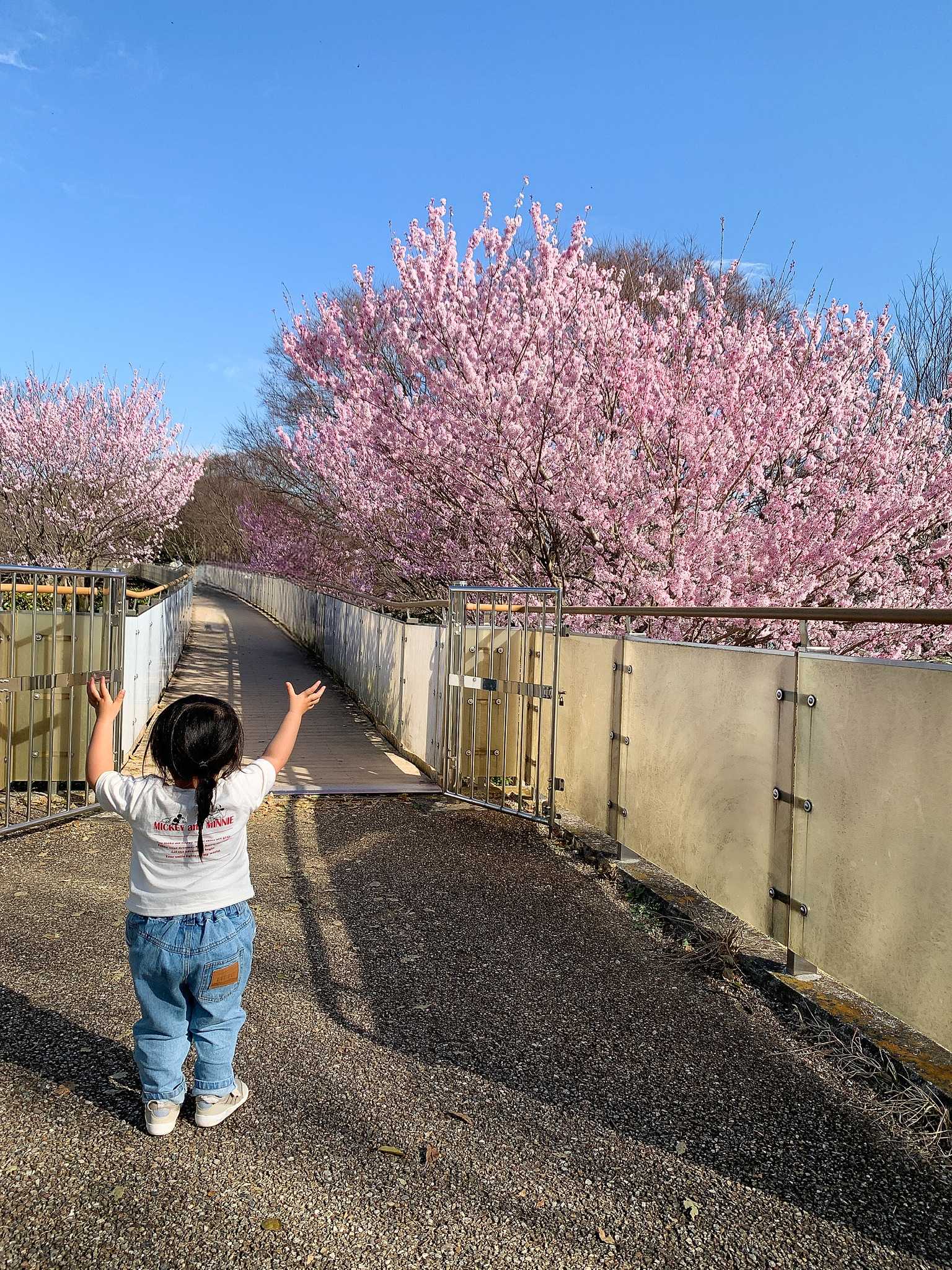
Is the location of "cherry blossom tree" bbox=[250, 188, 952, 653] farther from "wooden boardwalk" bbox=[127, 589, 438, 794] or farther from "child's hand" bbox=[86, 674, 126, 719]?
"child's hand" bbox=[86, 674, 126, 719]

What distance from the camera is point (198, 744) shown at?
2.68m

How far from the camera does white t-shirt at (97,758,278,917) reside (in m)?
2.72

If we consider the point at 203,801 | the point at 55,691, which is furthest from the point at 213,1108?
the point at 55,691

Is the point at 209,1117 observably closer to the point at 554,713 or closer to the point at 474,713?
the point at 554,713

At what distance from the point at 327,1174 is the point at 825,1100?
5.19 feet

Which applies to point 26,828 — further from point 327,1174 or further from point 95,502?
point 95,502

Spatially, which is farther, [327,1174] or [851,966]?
[851,966]

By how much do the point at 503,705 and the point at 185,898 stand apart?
453 cm

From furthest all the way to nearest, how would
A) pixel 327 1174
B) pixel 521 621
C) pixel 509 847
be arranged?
1. pixel 521 621
2. pixel 509 847
3. pixel 327 1174

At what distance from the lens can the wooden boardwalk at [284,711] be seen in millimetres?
8117

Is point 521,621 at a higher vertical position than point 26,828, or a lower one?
higher

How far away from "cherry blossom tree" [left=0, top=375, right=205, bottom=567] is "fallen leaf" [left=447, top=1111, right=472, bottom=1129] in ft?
78.2

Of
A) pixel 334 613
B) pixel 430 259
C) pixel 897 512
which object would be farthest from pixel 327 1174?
pixel 334 613

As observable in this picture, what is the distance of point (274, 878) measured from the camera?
5.32m
